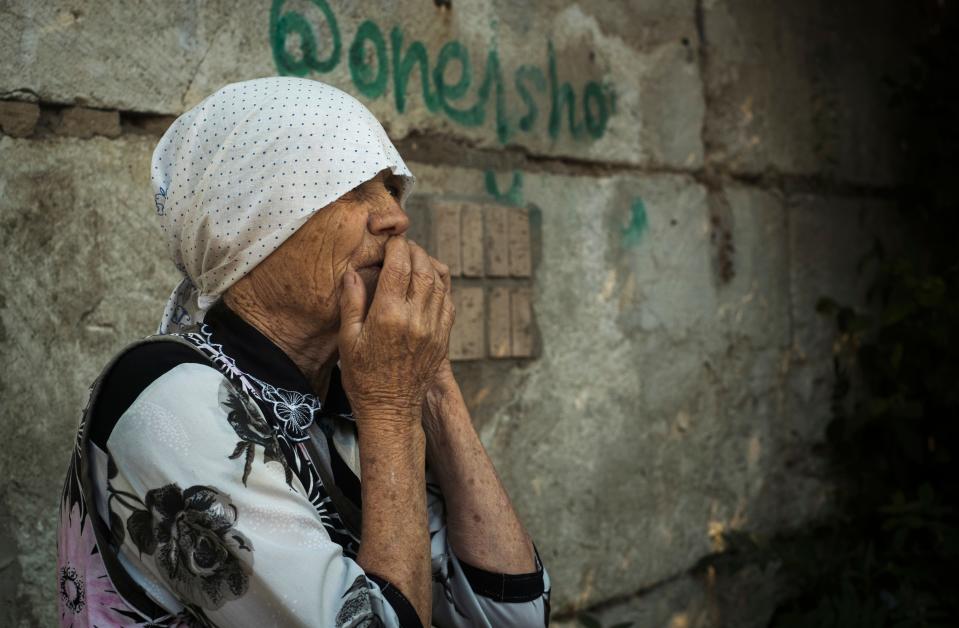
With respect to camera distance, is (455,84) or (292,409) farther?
(455,84)

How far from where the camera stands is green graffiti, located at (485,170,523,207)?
2947 mm

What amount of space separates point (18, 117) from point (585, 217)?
1714mm

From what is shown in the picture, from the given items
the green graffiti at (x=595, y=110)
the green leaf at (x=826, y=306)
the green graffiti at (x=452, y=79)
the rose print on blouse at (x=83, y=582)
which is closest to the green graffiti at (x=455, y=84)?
the green graffiti at (x=452, y=79)

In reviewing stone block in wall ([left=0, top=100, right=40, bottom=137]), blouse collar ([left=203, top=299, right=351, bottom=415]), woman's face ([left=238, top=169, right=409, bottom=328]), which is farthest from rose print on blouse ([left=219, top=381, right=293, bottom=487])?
stone block in wall ([left=0, top=100, right=40, bottom=137])

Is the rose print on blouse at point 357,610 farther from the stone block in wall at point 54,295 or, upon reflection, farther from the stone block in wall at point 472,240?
the stone block in wall at point 472,240

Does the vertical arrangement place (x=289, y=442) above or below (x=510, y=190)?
below

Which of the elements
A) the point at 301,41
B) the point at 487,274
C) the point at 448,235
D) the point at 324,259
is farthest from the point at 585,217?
the point at 324,259

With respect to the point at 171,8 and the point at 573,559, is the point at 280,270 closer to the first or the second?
the point at 171,8

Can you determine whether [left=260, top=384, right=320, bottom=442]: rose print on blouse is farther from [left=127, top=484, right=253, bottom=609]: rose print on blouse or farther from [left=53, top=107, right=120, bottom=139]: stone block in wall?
[left=53, top=107, right=120, bottom=139]: stone block in wall

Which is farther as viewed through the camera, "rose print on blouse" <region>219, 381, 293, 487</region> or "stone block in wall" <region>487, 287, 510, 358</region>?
"stone block in wall" <region>487, 287, 510, 358</region>

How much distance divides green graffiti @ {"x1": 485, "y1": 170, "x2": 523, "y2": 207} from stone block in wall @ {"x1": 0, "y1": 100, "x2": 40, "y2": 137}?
127 centimetres

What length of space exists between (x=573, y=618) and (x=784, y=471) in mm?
1292

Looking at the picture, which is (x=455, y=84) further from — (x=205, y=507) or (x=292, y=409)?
(x=205, y=507)

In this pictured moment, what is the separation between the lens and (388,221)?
1706 mm
